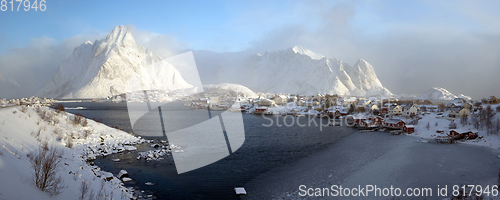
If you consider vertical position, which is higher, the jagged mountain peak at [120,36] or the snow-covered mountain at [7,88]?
the jagged mountain peak at [120,36]

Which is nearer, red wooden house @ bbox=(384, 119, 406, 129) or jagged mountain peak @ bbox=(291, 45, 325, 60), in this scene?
red wooden house @ bbox=(384, 119, 406, 129)

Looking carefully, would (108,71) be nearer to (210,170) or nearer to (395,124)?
(210,170)

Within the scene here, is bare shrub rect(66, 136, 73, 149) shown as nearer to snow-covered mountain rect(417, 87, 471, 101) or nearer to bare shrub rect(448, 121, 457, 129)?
bare shrub rect(448, 121, 457, 129)

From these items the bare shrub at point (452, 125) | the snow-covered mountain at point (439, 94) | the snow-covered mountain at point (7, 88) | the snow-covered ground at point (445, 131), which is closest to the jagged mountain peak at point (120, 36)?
the snow-covered mountain at point (7, 88)

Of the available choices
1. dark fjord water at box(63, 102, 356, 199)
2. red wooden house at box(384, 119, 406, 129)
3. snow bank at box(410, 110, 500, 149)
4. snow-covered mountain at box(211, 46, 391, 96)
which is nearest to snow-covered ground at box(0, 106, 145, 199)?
dark fjord water at box(63, 102, 356, 199)

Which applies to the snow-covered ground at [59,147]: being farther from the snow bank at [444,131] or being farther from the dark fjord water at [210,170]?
the snow bank at [444,131]

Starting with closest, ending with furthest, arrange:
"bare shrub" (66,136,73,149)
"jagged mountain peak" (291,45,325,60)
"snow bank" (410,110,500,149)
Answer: "bare shrub" (66,136,73,149)
"snow bank" (410,110,500,149)
"jagged mountain peak" (291,45,325,60)

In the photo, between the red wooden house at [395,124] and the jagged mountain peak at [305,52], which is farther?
the jagged mountain peak at [305,52]

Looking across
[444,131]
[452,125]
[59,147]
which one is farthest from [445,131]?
[59,147]
